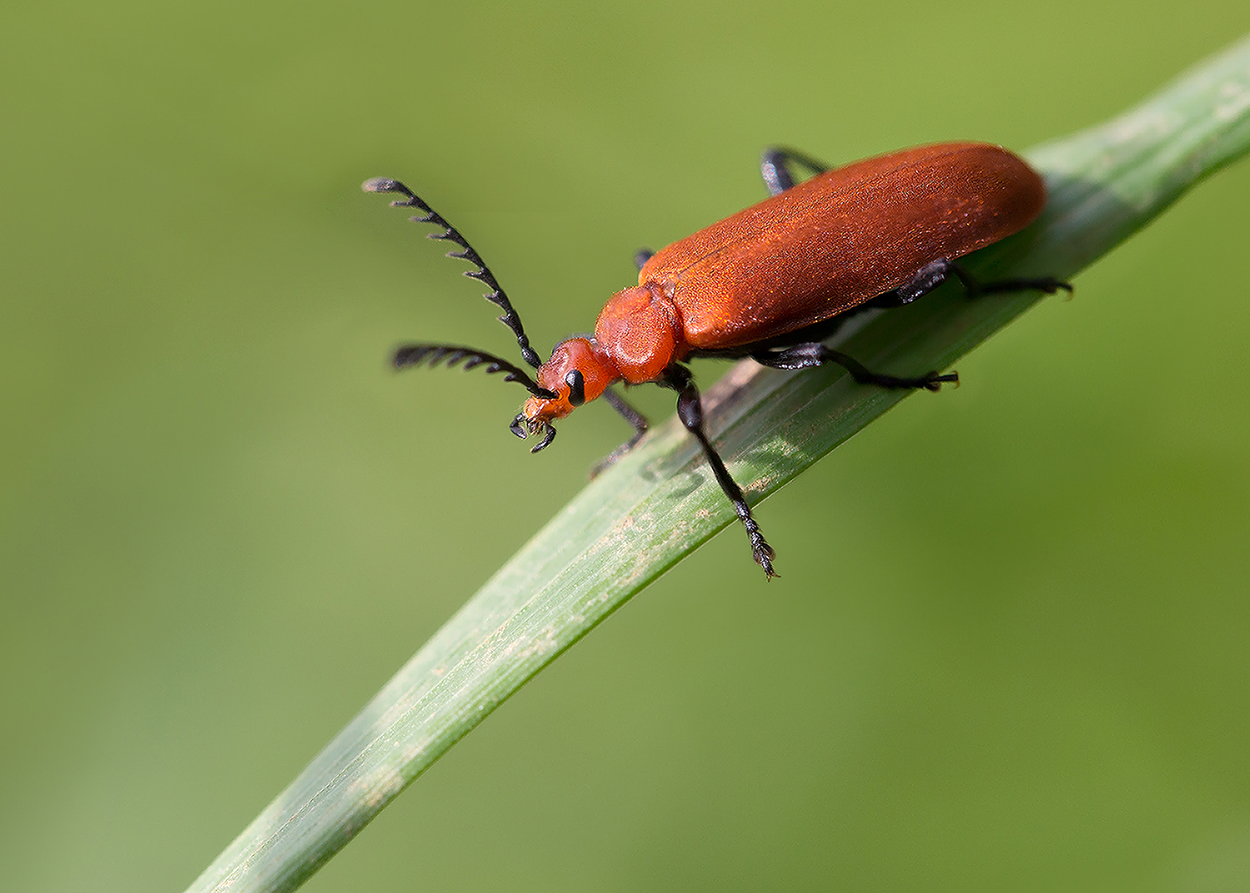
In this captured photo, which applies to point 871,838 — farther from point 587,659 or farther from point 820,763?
point 587,659

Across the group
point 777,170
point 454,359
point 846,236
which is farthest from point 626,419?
point 777,170

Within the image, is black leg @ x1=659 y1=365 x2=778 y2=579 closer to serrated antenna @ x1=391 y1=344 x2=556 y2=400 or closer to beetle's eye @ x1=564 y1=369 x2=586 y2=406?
beetle's eye @ x1=564 y1=369 x2=586 y2=406

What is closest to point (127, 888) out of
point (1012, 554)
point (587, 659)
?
point (587, 659)

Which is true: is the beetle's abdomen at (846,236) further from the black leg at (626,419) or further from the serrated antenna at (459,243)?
the serrated antenna at (459,243)

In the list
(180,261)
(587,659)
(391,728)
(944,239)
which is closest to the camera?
(391,728)

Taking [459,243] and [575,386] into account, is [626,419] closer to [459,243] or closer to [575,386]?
[575,386]

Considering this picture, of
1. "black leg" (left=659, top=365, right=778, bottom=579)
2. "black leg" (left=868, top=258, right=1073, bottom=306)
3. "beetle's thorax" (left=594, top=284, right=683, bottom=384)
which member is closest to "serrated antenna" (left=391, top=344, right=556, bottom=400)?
"beetle's thorax" (left=594, top=284, right=683, bottom=384)
